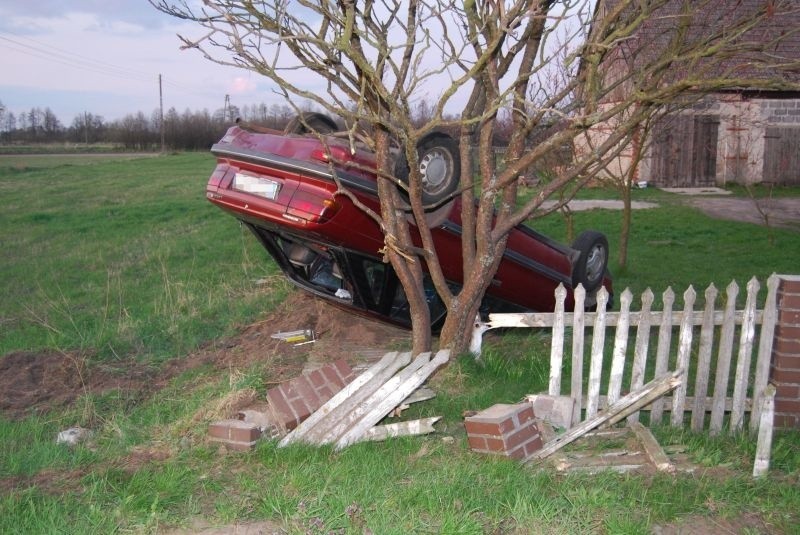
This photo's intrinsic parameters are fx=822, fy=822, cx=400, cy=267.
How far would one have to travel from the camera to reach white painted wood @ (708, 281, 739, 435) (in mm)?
5613

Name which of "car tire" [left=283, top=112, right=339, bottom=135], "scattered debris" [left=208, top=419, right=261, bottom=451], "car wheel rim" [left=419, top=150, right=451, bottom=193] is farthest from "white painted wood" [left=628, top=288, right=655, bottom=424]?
"car tire" [left=283, top=112, right=339, bottom=135]

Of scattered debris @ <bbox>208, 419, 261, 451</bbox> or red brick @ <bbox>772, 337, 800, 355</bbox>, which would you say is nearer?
scattered debris @ <bbox>208, 419, 261, 451</bbox>

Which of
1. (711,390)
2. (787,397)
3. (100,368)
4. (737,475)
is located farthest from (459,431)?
(100,368)

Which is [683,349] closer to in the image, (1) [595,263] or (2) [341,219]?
(2) [341,219]

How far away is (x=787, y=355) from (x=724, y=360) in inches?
16.0

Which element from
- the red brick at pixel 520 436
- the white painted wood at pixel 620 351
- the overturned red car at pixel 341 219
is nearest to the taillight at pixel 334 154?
the overturned red car at pixel 341 219

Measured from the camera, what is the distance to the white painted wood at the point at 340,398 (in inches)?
203

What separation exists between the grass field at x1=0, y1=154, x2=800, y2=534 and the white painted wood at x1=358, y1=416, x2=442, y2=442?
6cm

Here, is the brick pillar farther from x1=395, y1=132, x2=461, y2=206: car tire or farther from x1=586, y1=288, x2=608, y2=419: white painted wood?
x1=395, y1=132, x2=461, y2=206: car tire

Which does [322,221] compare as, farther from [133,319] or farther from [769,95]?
[769,95]

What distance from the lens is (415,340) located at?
6656 millimetres

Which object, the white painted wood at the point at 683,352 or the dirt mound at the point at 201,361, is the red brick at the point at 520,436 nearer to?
the white painted wood at the point at 683,352

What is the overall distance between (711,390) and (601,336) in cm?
193

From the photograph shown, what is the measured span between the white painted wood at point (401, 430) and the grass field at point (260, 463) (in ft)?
0.19
